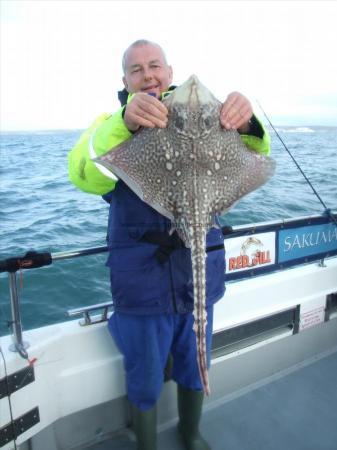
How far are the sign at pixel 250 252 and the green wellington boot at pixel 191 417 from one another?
1010 mm

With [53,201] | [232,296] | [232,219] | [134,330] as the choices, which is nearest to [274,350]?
[232,296]

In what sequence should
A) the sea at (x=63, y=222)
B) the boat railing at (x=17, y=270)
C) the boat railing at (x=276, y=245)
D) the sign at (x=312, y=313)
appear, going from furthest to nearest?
the sea at (x=63, y=222)
the sign at (x=312, y=313)
the boat railing at (x=276, y=245)
the boat railing at (x=17, y=270)

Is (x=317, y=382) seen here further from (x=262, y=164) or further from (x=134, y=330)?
(x=262, y=164)

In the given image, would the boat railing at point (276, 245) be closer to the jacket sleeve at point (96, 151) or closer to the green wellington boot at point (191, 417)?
the green wellington boot at point (191, 417)

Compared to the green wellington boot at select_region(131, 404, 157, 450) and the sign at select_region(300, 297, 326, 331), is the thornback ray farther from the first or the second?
the sign at select_region(300, 297, 326, 331)

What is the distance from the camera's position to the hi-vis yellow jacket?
6.33 ft

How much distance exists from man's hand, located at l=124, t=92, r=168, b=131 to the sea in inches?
42.8

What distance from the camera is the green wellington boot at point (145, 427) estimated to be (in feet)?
7.80

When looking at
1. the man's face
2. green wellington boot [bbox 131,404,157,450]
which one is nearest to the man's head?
the man's face

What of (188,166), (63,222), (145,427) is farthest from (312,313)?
(63,222)

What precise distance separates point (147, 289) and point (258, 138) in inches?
41.0

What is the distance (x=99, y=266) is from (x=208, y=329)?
15.6 ft

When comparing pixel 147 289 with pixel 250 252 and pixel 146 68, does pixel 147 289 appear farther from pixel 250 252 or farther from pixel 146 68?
pixel 250 252

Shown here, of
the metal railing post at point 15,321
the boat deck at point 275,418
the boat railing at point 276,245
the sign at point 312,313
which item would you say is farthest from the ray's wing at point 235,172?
the sign at point 312,313
